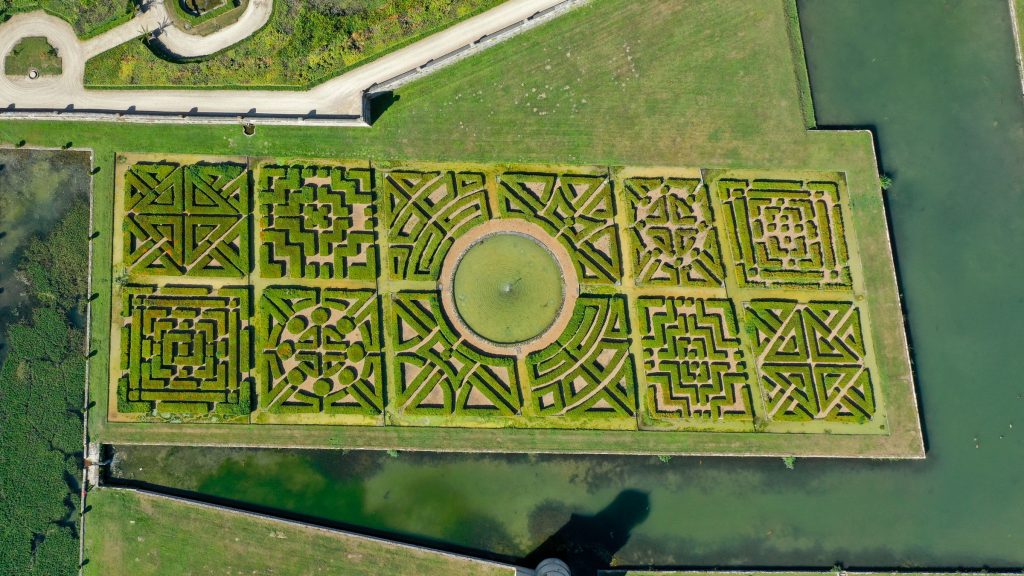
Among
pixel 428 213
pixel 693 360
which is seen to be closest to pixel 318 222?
pixel 428 213

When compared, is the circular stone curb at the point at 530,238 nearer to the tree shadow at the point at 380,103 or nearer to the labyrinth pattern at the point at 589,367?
A: the labyrinth pattern at the point at 589,367

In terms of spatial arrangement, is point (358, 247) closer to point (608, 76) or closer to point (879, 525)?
point (608, 76)

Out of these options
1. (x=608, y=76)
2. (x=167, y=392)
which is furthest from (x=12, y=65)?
(x=608, y=76)

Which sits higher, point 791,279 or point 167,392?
point 791,279

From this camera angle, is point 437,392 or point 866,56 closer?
point 437,392

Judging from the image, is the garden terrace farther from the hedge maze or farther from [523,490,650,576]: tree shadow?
[523,490,650,576]: tree shadow

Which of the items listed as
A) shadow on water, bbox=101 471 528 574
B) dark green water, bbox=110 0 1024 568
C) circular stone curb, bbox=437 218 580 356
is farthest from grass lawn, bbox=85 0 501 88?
shadow on water, bbox=101 471 528 574

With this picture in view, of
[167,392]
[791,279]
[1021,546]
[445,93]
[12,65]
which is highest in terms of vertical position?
[12,65]
